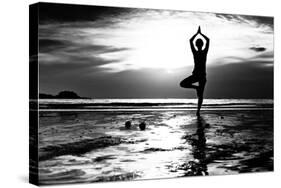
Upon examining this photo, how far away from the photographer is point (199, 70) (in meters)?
10.2

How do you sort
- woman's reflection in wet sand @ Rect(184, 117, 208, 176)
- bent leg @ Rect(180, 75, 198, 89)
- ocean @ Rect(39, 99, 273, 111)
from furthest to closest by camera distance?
bent leg @ Rect(180, 75, 198, 89)
woman's reflection in wet sand @ Rect(184, 117, 208, 176)
ocean @ Rect(39, 99, 273, 111)

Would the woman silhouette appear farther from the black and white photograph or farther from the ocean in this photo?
the ocean

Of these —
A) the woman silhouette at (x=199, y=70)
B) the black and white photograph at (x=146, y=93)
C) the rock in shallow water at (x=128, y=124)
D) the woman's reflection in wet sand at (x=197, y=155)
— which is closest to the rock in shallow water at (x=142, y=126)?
the black and white photograph at (x=146, y=93)

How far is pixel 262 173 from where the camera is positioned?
10.5 m

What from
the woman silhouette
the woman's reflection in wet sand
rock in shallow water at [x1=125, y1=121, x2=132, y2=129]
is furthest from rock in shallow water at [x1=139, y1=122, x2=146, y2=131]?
the woman silhouette

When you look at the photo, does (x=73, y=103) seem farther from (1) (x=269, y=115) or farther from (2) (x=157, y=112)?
(1) (x=269, y=115)

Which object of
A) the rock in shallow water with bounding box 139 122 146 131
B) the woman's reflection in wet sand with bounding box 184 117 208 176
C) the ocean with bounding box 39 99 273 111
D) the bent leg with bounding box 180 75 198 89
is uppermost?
the bent leg with bounding box 180 75 198 89

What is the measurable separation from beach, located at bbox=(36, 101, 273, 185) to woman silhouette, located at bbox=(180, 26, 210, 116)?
28cm

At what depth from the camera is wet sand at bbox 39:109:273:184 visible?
9094 millimetres

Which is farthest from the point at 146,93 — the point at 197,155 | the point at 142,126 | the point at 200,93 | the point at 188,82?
the point at 197,155

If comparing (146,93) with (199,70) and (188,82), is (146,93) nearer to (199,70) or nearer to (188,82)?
(188,82)

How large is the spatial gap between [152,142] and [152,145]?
0.05 meters

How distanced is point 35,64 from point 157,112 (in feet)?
6.64

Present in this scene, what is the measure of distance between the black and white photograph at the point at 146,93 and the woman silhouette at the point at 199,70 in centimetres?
2
